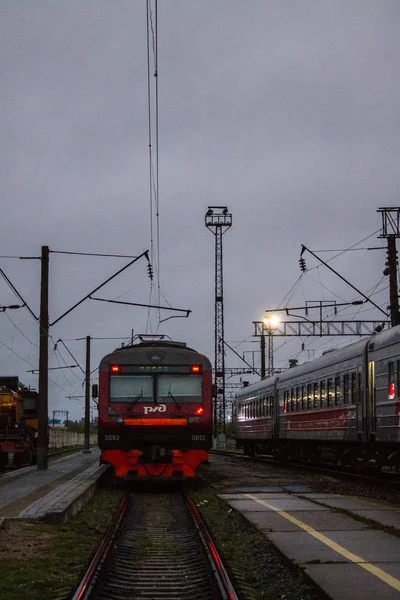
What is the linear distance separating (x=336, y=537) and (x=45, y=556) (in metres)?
3.41

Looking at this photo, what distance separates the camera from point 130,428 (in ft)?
61.4

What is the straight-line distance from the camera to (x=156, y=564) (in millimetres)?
8922

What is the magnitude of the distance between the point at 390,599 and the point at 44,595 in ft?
9.36

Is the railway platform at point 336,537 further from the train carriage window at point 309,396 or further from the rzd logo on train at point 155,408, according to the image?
the train carriage window at point 309,396

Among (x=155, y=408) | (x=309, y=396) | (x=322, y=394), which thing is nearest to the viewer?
(x=155, y=408)

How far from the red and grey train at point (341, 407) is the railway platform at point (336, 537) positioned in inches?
111

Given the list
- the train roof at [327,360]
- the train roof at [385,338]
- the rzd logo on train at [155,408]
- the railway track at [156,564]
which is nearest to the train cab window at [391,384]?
the train roof at [385,338]

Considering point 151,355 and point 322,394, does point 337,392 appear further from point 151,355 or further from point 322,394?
point 151,355

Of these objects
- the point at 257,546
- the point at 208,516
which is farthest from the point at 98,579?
the point at 208,516

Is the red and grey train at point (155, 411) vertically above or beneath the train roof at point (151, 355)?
beneath

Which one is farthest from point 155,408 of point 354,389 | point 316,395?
point 316,395

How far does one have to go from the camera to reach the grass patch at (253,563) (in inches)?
286

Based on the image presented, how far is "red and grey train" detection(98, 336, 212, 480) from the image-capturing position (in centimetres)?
1869

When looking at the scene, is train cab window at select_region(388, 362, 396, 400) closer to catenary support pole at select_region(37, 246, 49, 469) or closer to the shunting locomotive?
catenary support pole at select_region(37, 246, 49, 469)
